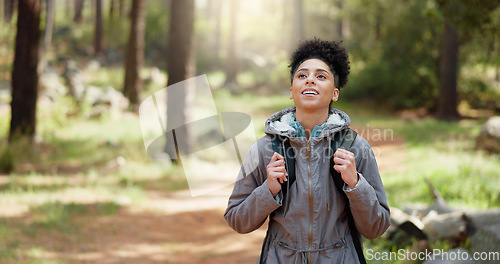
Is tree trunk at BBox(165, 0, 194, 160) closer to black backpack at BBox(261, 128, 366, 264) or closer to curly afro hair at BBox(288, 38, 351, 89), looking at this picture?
curly afro hair at BBox(288, 38, 351, 89)

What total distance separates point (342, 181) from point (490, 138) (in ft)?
32.3

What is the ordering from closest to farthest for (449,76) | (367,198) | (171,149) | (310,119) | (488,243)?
(367,198), (310,119), (488,243), (171,149), (449,76)

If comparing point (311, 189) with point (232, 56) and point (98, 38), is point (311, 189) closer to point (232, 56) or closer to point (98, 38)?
point (232, 56)

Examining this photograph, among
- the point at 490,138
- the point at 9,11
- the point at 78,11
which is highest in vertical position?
the point at 78,11

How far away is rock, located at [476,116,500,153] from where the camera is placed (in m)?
10.5

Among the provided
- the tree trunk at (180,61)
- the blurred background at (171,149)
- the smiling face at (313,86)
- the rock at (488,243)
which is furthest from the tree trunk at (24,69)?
the smiling face at (313,86)

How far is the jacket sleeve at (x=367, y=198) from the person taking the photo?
2057 millimetres

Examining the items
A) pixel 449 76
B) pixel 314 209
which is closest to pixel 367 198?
pixel 314 209

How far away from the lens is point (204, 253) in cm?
604

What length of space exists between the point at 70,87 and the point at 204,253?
12733 mm

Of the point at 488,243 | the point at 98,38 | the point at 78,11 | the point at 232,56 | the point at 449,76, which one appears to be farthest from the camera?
the point at 78,11

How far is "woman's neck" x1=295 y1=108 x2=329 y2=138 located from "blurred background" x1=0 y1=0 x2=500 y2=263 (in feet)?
6.33

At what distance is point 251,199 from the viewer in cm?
217

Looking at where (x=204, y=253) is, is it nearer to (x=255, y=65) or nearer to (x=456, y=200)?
(x=456, y=200)
